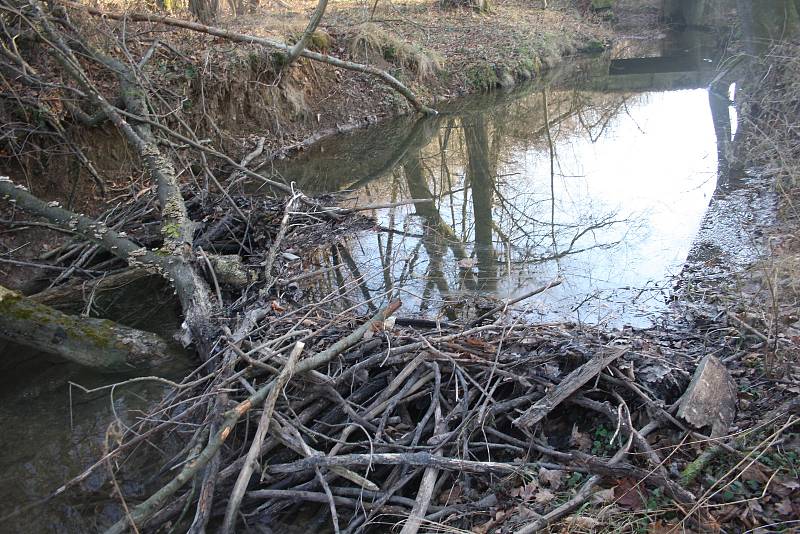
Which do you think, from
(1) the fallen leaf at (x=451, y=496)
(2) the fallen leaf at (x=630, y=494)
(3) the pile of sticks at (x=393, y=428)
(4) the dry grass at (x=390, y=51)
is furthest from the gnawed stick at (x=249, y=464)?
(4) the dry grass at (x=390, y=51)

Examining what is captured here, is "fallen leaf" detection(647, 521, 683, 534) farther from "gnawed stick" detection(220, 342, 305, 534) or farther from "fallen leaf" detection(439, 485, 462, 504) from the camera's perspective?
"gnawed stick" detection(220, 342, 305, 534)

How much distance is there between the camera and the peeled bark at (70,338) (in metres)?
4.72

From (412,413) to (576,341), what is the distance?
116 cm

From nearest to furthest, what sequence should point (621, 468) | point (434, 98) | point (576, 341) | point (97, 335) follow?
point (621, 468) < point (576, 341) < point (97, 335) < point (434, 98)

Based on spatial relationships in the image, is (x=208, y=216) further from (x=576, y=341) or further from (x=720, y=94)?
(x=720, y=94)

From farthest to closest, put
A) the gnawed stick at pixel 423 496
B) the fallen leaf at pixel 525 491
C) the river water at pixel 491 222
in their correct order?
the river water at pixel 491 222 → the fallen leaf at pixel 525 491 → the gnawed stick at pixel 423 496

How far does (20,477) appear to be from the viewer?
3.97 meters

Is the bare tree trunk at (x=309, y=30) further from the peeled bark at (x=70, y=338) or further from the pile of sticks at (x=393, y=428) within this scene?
the pile of sticks at (x=393, y=428)

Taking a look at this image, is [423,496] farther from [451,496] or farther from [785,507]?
[785,507]

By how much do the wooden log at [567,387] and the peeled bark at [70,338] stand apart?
3043 mm

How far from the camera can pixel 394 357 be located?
3.81 m

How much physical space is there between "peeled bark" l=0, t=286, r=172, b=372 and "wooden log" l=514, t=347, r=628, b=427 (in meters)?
3.04

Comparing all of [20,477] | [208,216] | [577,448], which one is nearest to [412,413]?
[577,448]

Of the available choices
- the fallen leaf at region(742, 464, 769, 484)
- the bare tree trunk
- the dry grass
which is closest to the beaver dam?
the fallen leaf at region(742, 464, 769, 484)
